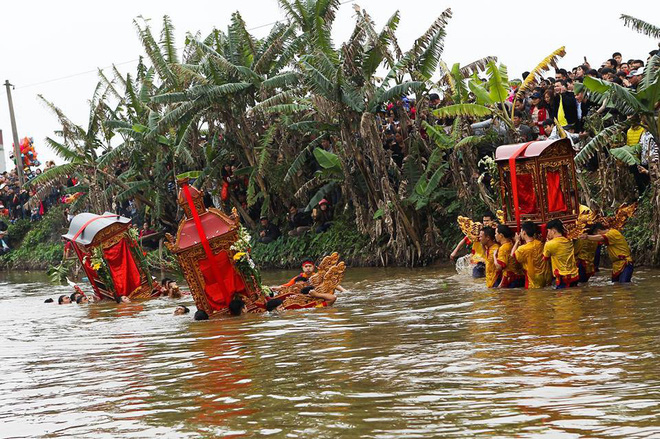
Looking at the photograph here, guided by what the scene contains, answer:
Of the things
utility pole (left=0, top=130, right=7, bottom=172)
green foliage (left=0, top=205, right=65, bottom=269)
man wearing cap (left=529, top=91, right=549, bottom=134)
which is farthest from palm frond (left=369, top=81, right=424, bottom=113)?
utility pole (left=0, top=130, right=7, bottom=172)

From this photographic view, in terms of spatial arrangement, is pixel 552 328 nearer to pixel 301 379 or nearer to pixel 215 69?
pixel 301 379

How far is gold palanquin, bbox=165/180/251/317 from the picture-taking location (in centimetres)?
1505

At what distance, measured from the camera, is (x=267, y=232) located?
29.7 m

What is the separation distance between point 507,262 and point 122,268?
9.16 metres

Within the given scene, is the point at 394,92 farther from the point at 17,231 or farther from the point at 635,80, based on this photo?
the point at 17,231

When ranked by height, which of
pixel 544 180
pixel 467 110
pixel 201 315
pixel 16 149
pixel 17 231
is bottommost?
pixel 201 315

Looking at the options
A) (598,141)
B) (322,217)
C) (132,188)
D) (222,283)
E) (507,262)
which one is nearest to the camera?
(222,283)

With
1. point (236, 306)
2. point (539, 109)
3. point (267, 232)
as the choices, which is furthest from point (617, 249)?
point (267, 232)

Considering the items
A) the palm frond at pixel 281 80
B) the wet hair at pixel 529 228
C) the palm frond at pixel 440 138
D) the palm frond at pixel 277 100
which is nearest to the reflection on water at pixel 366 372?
the wet hair at pixel 529 228

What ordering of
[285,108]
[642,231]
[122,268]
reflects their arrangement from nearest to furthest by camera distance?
[642,231]
[122,268]
[285,108]

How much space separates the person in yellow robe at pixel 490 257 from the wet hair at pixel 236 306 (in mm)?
4511

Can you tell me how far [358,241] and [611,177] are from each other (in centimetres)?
913

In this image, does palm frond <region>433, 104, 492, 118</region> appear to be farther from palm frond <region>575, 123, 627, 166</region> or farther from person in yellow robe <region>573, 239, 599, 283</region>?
person in yellow robe <region>573, 239, 599, 283</region>

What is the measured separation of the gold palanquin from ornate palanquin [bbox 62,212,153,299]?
→ 6.61 metres
